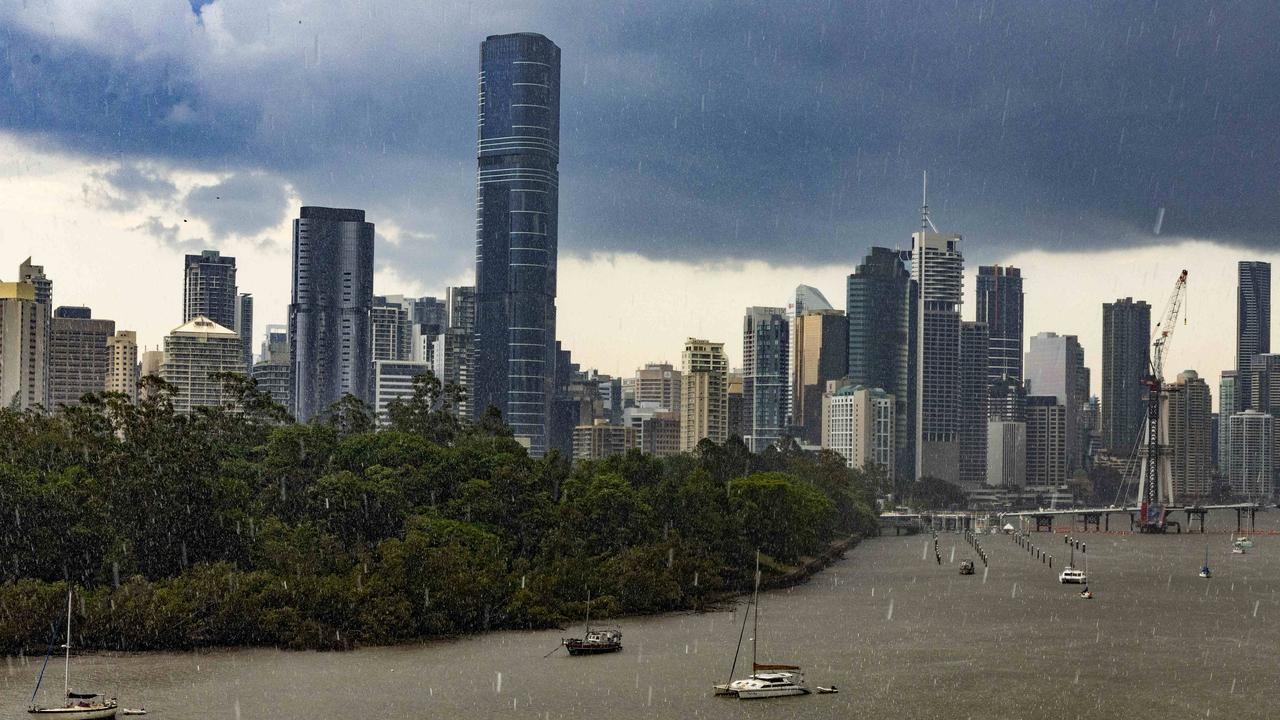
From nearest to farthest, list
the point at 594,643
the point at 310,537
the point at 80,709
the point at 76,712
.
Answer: the point at 76,712
the point at 80,709
the point at 594,643
the point at 310,537

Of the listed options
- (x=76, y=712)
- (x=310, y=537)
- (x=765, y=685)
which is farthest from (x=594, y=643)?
(x=76, y=712)

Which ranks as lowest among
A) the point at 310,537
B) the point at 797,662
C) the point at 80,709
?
the point at 797,662

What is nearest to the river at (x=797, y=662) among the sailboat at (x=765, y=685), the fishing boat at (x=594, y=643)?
the fishing boat at (x=594, y=643)

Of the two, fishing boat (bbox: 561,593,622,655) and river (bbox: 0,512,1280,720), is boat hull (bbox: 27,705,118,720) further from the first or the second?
fishing boat (bbox: 561,593,622,655)

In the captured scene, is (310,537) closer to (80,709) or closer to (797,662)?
(797,662)

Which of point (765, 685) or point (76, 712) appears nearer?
point (76, 712)

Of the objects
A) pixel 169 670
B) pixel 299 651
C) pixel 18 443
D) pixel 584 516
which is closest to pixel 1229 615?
pixel 584 516
